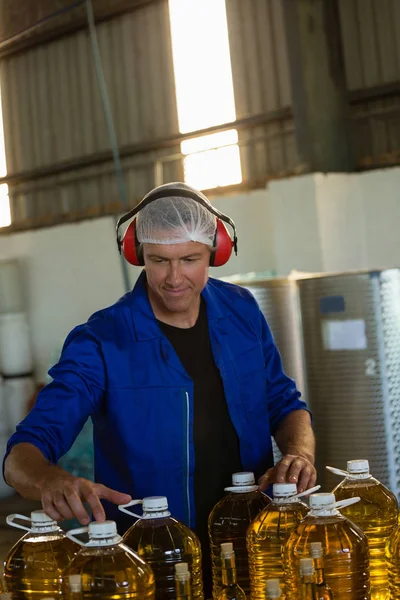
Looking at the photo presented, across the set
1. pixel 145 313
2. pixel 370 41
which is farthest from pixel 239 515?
pixel 370 41

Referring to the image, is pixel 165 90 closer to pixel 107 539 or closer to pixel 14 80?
pixel 14 80

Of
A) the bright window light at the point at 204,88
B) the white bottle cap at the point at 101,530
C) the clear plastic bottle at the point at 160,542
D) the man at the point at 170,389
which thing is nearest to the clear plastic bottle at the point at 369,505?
the man at the point at 170,389

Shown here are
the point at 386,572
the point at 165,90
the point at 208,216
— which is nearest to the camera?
the point at 386,572

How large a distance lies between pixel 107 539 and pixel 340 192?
5655 millimetres

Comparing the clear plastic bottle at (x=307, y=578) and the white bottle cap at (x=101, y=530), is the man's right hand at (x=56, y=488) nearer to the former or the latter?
the white bottle cap at (x=101, y=530)

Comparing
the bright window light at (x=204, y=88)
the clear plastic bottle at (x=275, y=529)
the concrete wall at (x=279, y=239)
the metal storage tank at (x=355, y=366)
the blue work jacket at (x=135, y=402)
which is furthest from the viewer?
the bright window light at (x=204, y=88)

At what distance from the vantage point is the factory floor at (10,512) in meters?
6.97

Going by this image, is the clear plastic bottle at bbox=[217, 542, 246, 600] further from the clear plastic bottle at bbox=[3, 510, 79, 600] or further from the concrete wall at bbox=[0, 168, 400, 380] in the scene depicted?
the concrete wall at bbox=[0, 168, 400, 380]

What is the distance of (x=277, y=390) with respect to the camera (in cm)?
254

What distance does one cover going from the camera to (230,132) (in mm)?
8508

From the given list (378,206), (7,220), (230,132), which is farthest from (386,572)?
(7,220)

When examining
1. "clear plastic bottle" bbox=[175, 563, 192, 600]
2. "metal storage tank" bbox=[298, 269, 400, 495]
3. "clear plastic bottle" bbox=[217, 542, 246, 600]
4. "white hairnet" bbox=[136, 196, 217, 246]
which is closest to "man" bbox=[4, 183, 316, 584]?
"white hairnet" bbox=[136, 196, 217, 246]

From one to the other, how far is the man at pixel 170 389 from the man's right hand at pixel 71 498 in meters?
0.27

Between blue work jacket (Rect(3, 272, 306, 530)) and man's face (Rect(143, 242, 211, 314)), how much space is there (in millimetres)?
98
